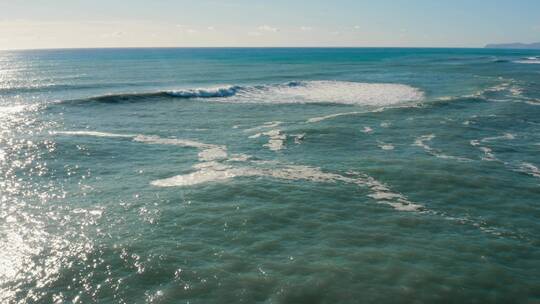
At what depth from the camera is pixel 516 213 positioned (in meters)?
27.0

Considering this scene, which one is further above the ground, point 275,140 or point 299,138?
point 299,138

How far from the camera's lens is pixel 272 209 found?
91.8 ft

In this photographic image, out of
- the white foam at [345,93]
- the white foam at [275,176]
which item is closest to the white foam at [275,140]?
the white foam at [275,176]

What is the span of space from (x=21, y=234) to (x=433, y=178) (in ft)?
91.3

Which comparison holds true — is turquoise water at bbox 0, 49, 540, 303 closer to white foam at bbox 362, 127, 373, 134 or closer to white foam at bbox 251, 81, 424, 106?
white foam at bbox 362, 127, 373, 134

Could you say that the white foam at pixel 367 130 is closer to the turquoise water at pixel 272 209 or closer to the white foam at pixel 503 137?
the turquoise water at pixel 272 209

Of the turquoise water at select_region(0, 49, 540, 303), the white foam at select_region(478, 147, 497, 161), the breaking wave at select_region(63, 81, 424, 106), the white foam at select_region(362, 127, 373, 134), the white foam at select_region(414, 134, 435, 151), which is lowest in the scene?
the turquoise water at select_region(0, 49, 540, 303)

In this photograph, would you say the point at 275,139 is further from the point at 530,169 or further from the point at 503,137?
the point at 503,137

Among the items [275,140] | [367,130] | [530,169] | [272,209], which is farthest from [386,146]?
[272,209]

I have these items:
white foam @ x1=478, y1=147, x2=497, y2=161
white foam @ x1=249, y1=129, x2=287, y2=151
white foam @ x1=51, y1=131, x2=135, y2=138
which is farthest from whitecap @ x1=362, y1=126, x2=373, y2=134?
white foam @ x1=51, y1=131, x2=135, y2=138

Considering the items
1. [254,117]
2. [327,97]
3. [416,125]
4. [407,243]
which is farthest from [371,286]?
[327,97]

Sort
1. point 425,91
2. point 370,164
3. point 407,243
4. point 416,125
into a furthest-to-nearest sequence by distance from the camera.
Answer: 1. point 425,91
2. point 416,125
3. point 370,164
4. point 407,243

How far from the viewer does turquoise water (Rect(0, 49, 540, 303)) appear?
769 inches

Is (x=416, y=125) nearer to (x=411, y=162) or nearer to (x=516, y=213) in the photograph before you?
(x=411, y=162)
